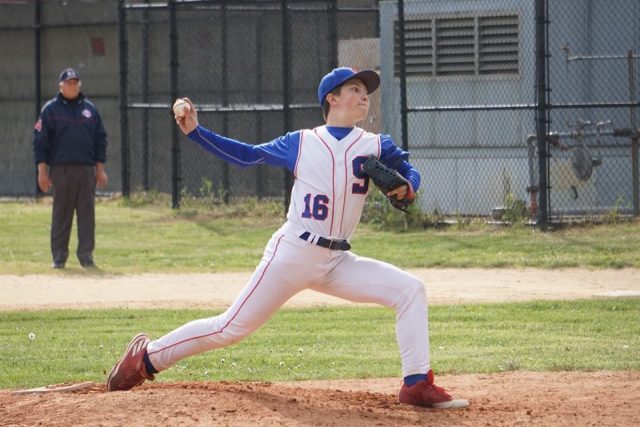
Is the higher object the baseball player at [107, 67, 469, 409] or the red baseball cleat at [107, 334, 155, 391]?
the baseball player at [107, 67, 469, 409]

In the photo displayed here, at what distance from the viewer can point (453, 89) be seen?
56.2 feet

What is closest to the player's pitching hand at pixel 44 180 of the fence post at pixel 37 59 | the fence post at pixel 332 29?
the fence post at pixel 332 29

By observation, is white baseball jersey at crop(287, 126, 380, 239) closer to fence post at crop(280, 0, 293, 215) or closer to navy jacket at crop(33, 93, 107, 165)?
navy jacket at crop(33, 93, 107, 165)

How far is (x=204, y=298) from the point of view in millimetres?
11328

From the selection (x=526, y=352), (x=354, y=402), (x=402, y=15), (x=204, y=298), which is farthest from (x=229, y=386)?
(x=402, y=15)

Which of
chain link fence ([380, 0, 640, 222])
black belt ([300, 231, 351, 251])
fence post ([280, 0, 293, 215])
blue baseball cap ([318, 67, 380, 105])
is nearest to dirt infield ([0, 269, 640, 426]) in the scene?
black belt ([300, 231, 351, 251])

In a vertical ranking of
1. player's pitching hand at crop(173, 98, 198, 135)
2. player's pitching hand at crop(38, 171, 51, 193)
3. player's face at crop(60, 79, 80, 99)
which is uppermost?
player's face at crop(60, 79, 80, 99)

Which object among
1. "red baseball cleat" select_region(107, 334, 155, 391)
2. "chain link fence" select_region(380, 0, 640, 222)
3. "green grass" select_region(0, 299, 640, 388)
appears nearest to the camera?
"red baseball cleat" select_region(107, 334, 155, 391)

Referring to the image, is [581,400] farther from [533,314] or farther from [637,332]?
[533,314]

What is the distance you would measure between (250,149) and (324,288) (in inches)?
32.7

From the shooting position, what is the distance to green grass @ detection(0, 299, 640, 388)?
7910 millimetres

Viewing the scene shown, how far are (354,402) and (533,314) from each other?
4191 mm

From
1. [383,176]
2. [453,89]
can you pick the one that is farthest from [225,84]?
[383,176]

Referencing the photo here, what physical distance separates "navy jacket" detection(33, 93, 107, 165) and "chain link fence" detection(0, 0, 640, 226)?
474 centimetres
